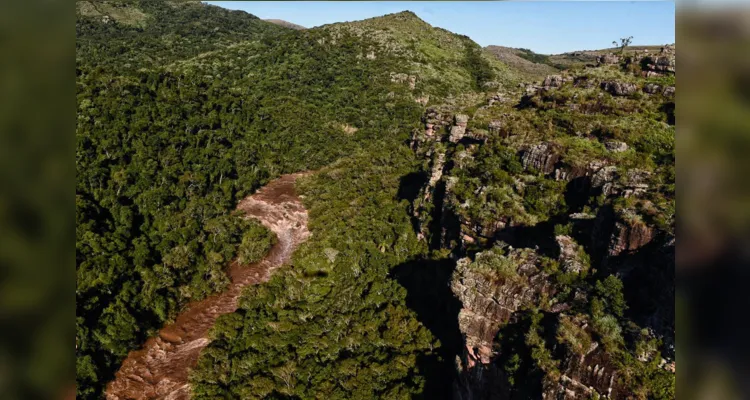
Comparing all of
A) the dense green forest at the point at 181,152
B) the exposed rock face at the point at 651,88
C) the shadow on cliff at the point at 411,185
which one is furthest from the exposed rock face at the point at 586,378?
the exposed rock face at the point at 651,88

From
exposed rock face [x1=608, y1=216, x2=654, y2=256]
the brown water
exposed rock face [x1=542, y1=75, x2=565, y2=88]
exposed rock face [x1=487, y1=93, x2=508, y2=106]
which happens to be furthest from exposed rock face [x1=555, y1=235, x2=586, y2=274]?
exposed rock face [x1=487, y1=93, x2=508, y2=106]

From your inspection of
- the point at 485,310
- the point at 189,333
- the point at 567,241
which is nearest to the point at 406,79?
the point at 189,333

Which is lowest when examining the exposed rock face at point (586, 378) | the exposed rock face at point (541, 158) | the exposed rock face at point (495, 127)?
the exposed rock face at point (586, 378)

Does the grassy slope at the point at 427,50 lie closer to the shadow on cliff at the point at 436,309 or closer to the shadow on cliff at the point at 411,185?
the shadow on cliff at the point at 411,185
